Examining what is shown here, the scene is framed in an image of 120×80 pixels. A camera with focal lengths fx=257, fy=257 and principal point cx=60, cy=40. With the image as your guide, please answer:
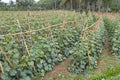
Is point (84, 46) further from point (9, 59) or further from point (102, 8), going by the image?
point (102, 8)

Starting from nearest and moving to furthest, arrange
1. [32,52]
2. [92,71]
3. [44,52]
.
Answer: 1. [32,52]
2. [44,52]
3. [92,71]

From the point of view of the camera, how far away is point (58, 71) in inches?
258

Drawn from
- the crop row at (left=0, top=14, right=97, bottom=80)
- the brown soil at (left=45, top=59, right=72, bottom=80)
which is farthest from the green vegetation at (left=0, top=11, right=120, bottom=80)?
the brown soil at (left=45, top=59, right=72, bottom=80)

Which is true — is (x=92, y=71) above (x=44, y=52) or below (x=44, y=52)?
below

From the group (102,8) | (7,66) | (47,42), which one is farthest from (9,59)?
(102,8)

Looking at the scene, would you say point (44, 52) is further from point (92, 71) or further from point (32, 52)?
point (92, 71)

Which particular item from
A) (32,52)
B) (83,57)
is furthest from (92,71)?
(32,52)

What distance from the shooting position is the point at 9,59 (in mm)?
5199

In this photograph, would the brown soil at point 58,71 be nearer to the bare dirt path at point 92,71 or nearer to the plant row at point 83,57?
the bare dirt path at point 92,71

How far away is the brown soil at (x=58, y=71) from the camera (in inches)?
244

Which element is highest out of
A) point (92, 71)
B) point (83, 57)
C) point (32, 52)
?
point (32, 52)

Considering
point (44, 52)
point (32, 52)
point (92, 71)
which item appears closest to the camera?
point (32, 52)

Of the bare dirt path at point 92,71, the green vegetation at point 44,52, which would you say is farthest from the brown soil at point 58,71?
the green vegetation at point 44,52

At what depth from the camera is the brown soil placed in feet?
20.3
